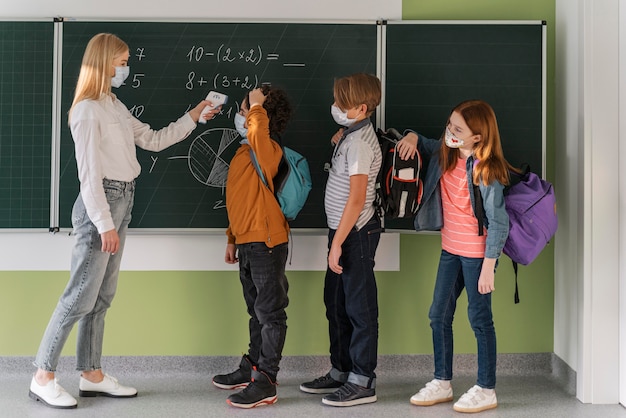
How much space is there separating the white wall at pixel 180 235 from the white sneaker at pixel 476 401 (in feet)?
2.50

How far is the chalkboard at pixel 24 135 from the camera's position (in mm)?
3424

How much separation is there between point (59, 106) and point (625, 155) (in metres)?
2.72

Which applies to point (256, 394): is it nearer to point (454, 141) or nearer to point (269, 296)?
point (269, 296)

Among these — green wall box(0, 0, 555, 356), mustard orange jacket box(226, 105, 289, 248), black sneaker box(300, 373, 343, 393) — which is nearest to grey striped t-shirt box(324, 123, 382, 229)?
mustard orange jacket box(226, 105, 289, 248)

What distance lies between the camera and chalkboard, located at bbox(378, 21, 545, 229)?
3412 mm

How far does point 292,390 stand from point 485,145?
58.6 inches

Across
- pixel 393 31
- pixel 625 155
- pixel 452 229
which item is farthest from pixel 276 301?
pixel 625 155

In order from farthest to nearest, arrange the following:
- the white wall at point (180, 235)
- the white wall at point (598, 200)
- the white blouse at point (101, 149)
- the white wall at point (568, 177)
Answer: the white wall at point (180, 235)
the white wall at point (568, 177)
the white wall at point (598, 200)
the white blouse at point (101, 149)

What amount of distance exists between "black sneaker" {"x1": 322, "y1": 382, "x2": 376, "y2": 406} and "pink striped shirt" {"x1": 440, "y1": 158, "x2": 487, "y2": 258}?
75 centimetres

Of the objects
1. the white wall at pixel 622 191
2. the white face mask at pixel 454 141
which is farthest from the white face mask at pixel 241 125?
the white wall at pixel 622 191

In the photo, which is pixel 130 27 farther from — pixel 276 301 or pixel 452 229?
pixel 452 229

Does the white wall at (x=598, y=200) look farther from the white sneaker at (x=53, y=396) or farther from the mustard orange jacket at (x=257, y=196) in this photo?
the white sneaker at (x=53, y=396)

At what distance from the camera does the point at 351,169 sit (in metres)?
2.97

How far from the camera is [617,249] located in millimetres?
3115
